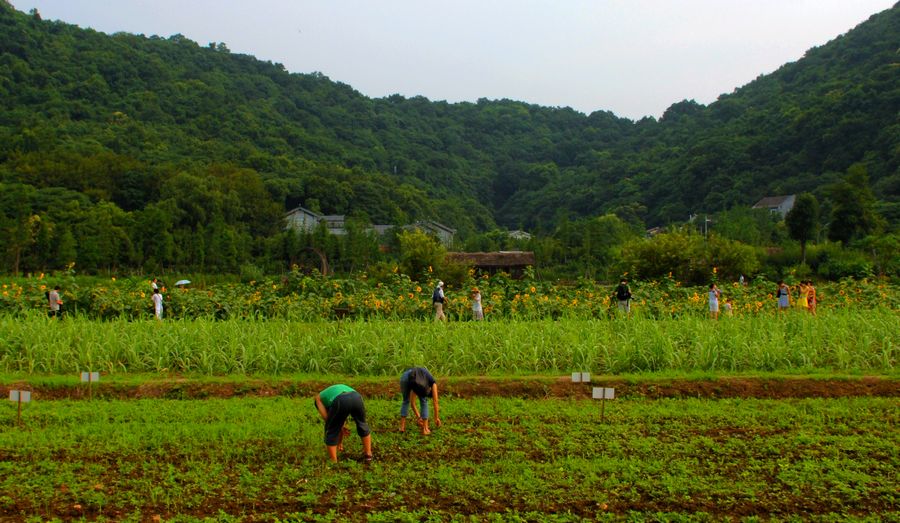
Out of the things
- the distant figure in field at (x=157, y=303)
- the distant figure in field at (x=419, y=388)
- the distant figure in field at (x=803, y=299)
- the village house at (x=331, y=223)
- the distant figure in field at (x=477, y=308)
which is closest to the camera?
the distant figure in field at (x=419, y=388)

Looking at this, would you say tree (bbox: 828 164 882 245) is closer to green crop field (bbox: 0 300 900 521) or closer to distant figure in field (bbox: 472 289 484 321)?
green crop field (bbox: 0 300 900 521)

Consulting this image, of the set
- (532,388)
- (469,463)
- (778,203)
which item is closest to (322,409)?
(469,463)

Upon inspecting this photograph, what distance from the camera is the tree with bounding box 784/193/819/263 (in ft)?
130

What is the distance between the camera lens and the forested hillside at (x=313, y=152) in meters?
53.1

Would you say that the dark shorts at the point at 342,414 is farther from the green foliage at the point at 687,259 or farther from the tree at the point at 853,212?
the tree at the point at 853,212

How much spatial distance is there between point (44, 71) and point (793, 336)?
299 feet

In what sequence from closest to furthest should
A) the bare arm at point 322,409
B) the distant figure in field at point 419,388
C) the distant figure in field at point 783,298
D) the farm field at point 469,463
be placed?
the farm field at point 469,463
the bare arm at point 322,409
the distant figure in field at point 419,388
the distant figure in field at point 783,298

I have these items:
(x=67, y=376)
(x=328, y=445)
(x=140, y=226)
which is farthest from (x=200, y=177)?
(x=328, y=445)

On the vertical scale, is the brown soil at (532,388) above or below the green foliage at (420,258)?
below

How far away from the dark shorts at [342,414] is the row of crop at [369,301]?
27.6ft

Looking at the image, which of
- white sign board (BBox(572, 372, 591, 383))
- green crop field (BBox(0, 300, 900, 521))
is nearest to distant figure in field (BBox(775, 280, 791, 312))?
green crop field (BBox(0, 300, 900, 521))

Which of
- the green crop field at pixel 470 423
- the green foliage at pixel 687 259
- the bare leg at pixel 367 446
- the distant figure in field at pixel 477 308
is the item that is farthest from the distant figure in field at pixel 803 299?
the bare leg at pixel 367 446

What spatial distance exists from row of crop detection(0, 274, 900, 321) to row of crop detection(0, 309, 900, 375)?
3177 mm

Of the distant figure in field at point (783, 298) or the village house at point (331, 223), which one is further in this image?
the village house at point (331, 223)
